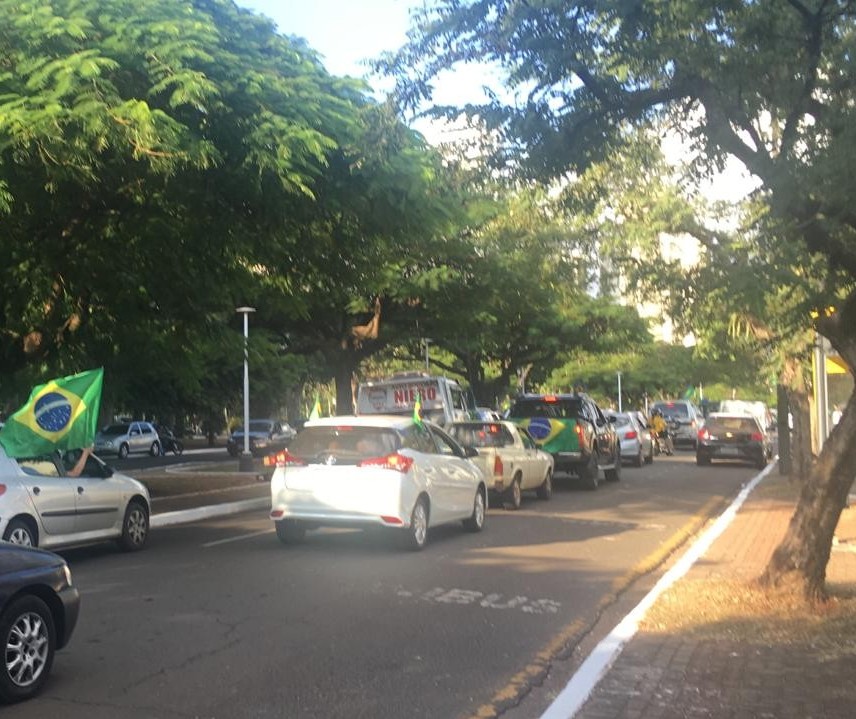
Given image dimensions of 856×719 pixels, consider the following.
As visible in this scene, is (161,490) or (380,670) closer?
(380,670)

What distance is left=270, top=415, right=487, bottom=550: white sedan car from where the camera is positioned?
468 inches

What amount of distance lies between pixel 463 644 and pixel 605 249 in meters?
10.3

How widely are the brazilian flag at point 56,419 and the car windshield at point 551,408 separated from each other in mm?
A: 12593

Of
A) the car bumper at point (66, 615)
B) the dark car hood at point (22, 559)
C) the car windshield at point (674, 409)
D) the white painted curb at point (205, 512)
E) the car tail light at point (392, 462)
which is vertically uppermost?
the car windshield at point (674, 409)

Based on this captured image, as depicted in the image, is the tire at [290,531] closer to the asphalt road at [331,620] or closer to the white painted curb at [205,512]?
the asphalt road at [331,620]

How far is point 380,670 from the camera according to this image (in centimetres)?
679

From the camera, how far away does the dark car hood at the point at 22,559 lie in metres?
5.89

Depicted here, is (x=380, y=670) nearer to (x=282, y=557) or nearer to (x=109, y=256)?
(x=282, y=557)

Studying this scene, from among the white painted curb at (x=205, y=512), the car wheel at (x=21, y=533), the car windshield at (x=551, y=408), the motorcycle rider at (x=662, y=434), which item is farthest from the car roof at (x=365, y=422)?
the motorcycle rider at (x=662, y=434)

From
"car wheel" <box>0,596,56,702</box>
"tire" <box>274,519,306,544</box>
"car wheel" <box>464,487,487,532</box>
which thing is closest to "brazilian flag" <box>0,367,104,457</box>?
"tire" <box>274,519,306,544</box>

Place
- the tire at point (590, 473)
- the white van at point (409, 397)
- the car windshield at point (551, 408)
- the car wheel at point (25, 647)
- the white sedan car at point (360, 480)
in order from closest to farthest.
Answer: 1. the car wheel at point (25, 647)
2. the white sedan car at point (360, 480)
3. the tire at point (590, 473)
4. the car windshield at point (551, 408)
5. the white van at point (409, 397)

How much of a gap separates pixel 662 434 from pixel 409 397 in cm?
1927

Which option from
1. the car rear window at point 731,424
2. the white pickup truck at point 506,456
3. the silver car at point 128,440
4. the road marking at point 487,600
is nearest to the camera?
the road marking at point 487,600

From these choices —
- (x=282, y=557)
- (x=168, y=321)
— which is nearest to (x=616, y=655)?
(x=282, y=557)
